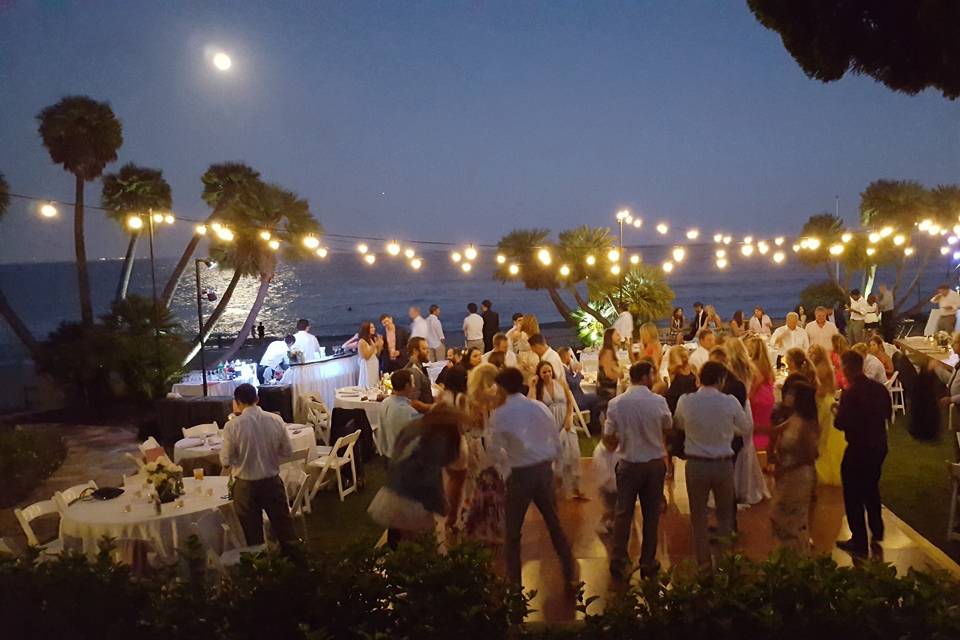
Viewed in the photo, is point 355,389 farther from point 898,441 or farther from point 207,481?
point 898,441

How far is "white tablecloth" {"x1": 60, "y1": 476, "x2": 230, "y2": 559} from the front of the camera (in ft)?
16.2

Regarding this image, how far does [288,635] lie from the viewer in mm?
2857

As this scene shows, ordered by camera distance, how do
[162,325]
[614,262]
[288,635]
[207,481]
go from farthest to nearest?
[614,262]
[162,325]
[207,481]
[288,635]

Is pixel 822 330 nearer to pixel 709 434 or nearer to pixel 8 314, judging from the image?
pixel 709 434

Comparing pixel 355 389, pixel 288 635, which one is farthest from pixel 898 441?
pixel 288 635

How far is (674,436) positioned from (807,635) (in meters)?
2.40

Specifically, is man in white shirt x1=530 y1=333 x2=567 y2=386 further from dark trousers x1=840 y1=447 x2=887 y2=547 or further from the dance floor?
dark trousers x1=840 y1=447 x2=887 y2=547

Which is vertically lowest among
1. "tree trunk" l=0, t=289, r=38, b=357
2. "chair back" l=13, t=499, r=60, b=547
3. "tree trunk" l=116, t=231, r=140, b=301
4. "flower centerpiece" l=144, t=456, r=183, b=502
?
"chair back" l=13, t=499, r=60, b=547

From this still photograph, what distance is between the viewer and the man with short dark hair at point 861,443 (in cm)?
499

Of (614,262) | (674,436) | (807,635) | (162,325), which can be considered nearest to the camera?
(807,635)

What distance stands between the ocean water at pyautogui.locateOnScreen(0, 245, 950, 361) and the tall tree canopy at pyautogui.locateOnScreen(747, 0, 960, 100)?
29891 mm

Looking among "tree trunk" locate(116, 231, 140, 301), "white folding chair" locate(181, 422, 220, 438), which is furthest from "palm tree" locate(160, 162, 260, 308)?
"white folding chair" locate(181, 422, 220, 438)

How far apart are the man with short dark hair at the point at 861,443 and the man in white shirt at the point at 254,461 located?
12.5ft

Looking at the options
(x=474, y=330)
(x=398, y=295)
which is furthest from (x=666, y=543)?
(x=398, y=295)
